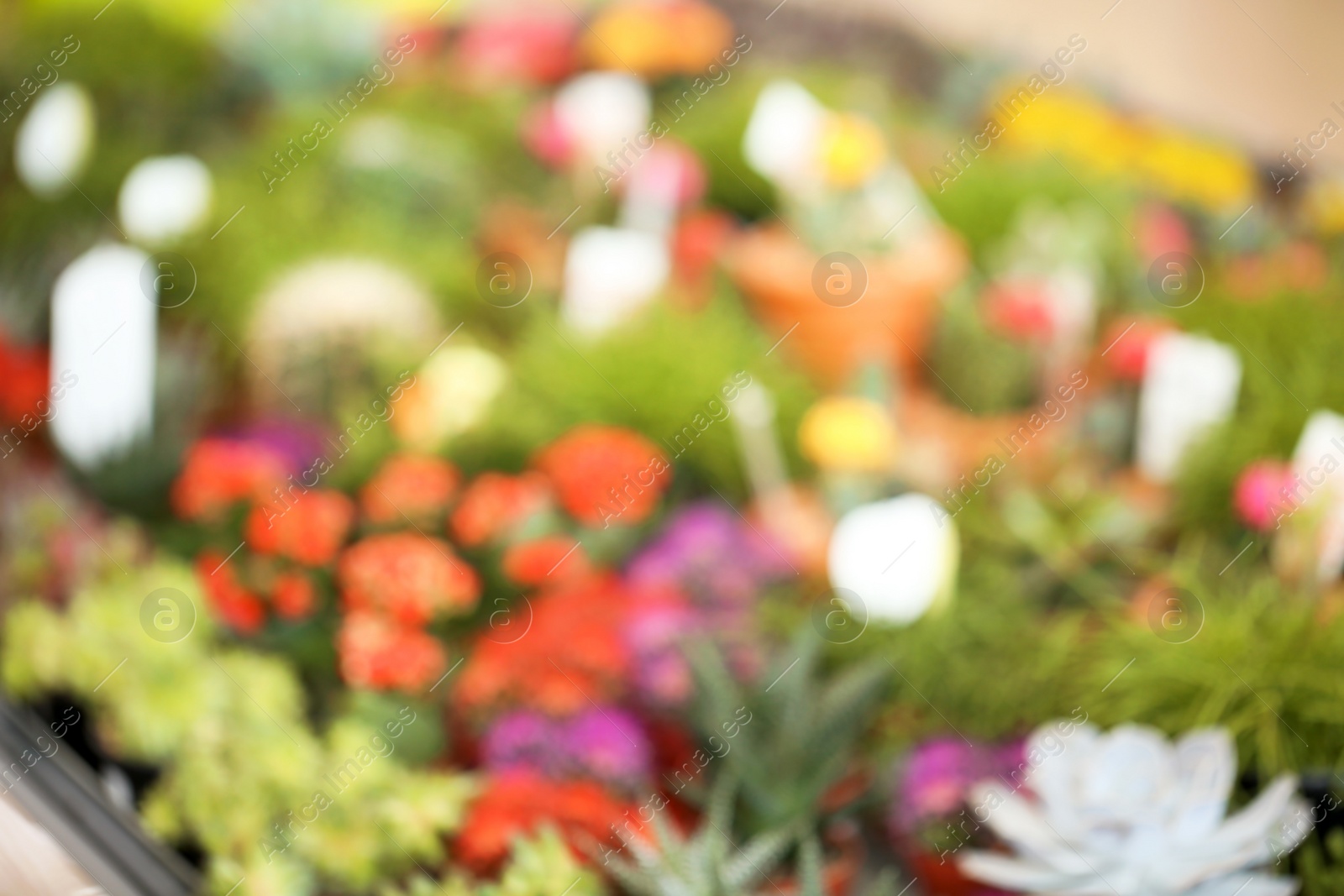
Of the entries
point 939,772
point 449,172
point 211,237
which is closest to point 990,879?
point 939,772

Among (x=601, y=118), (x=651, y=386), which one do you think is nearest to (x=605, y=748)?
(x=651, y=386)

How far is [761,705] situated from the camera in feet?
2.43

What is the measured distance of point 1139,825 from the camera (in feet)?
1.91

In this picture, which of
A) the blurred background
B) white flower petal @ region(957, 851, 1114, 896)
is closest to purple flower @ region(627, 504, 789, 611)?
the blurred background

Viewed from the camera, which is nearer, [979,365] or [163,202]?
[163,202]

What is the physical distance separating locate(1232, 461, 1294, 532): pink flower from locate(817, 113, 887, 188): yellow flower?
599 mm

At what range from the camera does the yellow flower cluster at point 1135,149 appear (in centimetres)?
175

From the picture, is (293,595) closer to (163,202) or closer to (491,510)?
(491,510)

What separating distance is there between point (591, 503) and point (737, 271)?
626 millimetres

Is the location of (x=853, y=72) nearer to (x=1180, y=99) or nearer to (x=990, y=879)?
(x=1180, y=99)

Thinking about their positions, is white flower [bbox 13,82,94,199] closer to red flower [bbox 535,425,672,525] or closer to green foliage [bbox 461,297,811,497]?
green foliage [bbox 461,297,811,497]

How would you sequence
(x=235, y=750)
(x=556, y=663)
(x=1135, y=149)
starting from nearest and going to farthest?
(x=235, y=750) → (x=556, y=663) → (x=1135, y=149)

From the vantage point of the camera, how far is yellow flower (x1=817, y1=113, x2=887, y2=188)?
1342mm

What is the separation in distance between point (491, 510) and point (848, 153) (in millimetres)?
709
